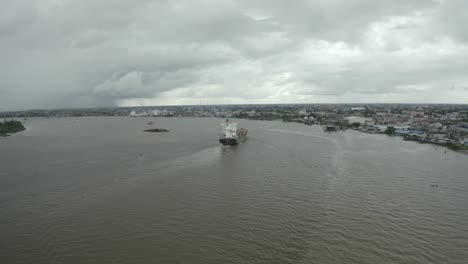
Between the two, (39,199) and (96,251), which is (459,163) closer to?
(96,251)

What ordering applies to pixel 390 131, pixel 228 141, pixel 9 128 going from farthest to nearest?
pixel 9 128 → pixel 390 131 → pixel 228 141

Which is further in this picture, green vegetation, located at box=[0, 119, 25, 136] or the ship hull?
green vegetation, located at box=[0, 119, 25, 136]

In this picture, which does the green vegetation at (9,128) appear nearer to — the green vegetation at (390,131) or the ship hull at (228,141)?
the ship hull at (228,141)

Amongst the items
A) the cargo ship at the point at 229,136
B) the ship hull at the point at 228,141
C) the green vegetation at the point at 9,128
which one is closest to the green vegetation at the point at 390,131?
the cargo ship at the point at 229,136

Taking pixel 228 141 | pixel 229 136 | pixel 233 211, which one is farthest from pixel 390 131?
pixel 233 211

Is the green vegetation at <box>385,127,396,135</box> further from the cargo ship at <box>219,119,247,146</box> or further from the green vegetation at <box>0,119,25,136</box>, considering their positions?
the green vegetation at <box>0,119,25,136</box>

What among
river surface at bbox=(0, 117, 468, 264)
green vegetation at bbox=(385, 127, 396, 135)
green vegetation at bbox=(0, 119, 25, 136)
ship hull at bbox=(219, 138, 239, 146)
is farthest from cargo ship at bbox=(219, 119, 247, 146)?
green vegetation at bbox=(0, 119, 25, 136)

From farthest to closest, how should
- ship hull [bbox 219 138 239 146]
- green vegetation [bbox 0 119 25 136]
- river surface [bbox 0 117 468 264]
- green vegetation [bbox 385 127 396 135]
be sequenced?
1. green vegetation [bbox 0 119 25 136]
2. green vegetation [bbox 385 127 396 135]
3. ship hull [bbox 219 138 239 146]
4. river surface [bbox 0 117 468 264]

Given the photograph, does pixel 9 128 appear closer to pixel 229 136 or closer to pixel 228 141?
pixel 229 136

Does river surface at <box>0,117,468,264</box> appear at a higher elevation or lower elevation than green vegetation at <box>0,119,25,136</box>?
lower
